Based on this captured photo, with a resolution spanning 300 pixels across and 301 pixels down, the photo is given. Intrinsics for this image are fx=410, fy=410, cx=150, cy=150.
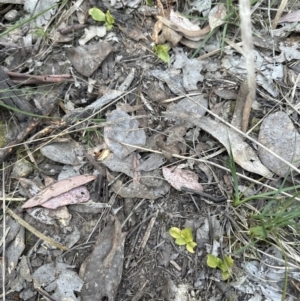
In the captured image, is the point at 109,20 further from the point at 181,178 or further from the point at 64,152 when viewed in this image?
the point at 181,178

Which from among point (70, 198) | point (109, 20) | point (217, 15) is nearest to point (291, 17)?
point (217, 15)

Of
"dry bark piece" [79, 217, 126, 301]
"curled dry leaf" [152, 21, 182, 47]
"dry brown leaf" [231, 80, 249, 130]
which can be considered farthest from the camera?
"curled dry leaf" [152, 21, 182, 47]

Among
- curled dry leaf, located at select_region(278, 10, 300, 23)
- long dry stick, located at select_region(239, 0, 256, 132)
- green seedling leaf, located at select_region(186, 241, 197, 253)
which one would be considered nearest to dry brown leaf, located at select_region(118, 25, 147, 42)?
curled dry leaf, located at select_region(278, 10, 300, 23)

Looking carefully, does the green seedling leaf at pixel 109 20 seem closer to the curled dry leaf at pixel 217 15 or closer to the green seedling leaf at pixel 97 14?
the green seedling leaf at pixel 97 14

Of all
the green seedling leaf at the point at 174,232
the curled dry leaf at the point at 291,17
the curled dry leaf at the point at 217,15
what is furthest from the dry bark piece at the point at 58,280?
the curled dry leaf at the point at 291,17

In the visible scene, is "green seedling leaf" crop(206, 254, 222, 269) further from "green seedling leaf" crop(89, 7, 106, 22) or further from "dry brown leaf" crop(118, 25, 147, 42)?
"green seedling leaf" crop(89, 7, 106, 22)

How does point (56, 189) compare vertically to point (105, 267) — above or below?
above
